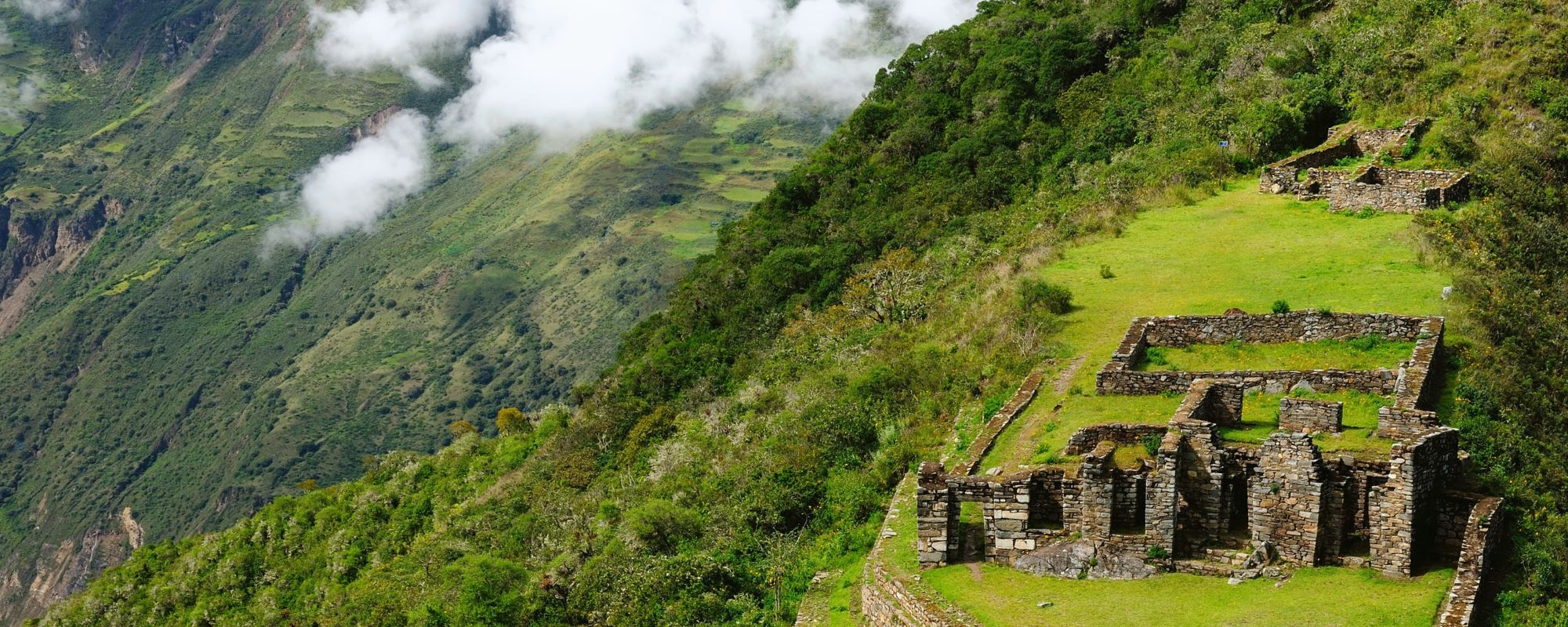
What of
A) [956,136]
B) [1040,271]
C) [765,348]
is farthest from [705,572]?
[956,136]

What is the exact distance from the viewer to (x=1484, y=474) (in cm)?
1698

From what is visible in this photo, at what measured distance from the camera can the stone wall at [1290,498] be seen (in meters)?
15.8

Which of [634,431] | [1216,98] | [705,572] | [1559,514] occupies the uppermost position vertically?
[1216,98]

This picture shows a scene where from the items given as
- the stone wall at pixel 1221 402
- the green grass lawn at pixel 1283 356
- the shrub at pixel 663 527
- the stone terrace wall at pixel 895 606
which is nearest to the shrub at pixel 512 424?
the shrub at pixel 663 527

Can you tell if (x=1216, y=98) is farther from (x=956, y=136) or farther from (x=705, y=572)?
(x=705, y=572)

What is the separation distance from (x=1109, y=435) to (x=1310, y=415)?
2.70m

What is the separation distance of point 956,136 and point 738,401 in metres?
26.7

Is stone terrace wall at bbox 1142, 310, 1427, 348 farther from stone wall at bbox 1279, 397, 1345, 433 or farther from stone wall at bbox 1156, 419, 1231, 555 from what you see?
stone wall at bbox 1156, 419, 1231, 555

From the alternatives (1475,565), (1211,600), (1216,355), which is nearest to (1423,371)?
(1216,355)

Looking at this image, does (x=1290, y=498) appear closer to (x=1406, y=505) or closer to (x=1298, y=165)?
(x=1406, y=505)

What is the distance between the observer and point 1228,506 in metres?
16.6

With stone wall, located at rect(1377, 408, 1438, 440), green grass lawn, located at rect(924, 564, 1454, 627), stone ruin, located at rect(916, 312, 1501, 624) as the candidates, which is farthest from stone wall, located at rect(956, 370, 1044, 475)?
stone wall, located at rect(1377, 408, 1438, 440)

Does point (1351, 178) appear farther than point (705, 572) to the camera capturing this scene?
Yes

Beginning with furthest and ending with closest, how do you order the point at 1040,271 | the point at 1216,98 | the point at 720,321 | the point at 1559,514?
the point at 720,321 < the point at 1216,98 < the point at 1040,271 < the point at 1559,514
